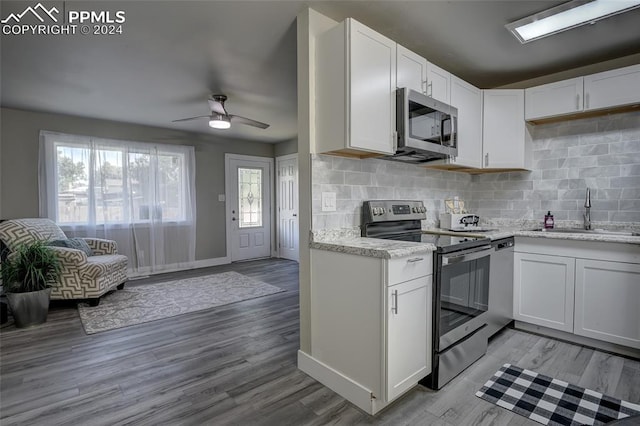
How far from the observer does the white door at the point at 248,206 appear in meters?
6.12

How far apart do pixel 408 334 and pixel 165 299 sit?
313 cm

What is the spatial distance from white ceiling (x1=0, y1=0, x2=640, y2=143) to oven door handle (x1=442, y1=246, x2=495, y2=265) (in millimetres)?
1606

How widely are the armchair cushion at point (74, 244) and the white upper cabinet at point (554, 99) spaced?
16.9ft

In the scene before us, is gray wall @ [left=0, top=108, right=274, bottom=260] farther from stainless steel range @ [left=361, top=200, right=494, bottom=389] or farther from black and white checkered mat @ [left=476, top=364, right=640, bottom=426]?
black and white checkered mat @ [left=476, top=364, right=640, bottom=426]

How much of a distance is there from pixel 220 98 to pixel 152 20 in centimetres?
143

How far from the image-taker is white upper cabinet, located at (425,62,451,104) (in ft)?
7.80

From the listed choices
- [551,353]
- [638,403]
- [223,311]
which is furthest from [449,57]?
[223,311]

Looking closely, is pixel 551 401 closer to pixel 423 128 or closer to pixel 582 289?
pixel 582 289

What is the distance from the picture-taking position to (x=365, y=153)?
2141 millimetres

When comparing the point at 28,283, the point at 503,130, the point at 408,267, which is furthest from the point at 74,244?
the point at 503,130

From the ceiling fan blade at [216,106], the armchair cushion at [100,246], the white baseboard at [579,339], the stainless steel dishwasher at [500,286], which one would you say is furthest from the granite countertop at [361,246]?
the armchair cushion at [100,246]

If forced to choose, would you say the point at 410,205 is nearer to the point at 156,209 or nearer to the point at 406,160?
the point at 406,160

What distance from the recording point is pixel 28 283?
303cm

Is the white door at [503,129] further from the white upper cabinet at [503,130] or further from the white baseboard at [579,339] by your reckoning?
the white baseboard at [579,339]
